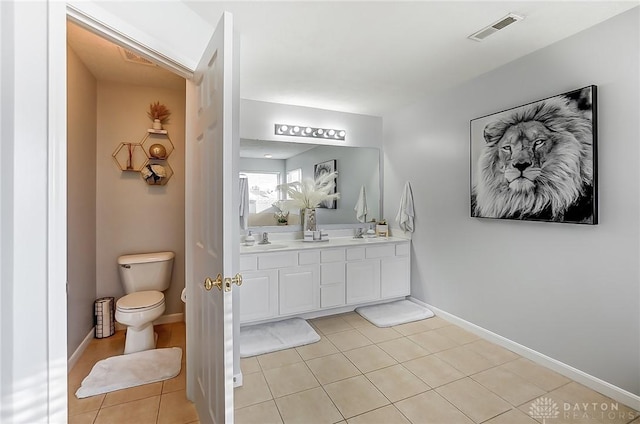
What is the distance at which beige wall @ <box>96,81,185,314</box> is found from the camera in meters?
2.83

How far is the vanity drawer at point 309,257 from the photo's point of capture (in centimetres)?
309

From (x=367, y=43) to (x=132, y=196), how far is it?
2.51m

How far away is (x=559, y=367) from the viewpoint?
2.21 meters

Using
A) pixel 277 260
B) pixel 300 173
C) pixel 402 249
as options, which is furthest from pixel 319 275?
pixel 300 173

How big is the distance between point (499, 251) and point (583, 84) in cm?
135

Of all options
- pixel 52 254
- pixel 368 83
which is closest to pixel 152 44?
pixel 52 254

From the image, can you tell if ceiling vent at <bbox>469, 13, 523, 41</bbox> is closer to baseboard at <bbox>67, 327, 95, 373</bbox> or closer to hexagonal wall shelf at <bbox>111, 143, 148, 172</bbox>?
hexagonal wall shelf at <bbox>111, 143, 148, 172</bbox>

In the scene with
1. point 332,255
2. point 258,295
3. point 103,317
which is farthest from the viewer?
point 332,255

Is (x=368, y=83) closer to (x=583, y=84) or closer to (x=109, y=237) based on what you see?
(x=583, y=84)

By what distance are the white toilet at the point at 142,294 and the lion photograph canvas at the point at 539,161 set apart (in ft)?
9.49

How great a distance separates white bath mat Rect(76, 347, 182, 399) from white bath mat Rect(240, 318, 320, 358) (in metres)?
0.54

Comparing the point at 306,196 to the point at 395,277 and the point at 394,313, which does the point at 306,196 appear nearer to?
the point at 395,277

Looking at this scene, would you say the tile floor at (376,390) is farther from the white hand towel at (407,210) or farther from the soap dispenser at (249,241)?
the white hand towel at (407,210)

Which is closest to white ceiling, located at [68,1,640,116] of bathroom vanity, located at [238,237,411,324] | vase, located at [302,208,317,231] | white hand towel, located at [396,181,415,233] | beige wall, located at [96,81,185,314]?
beige wall, located at [96,81,185,314]
